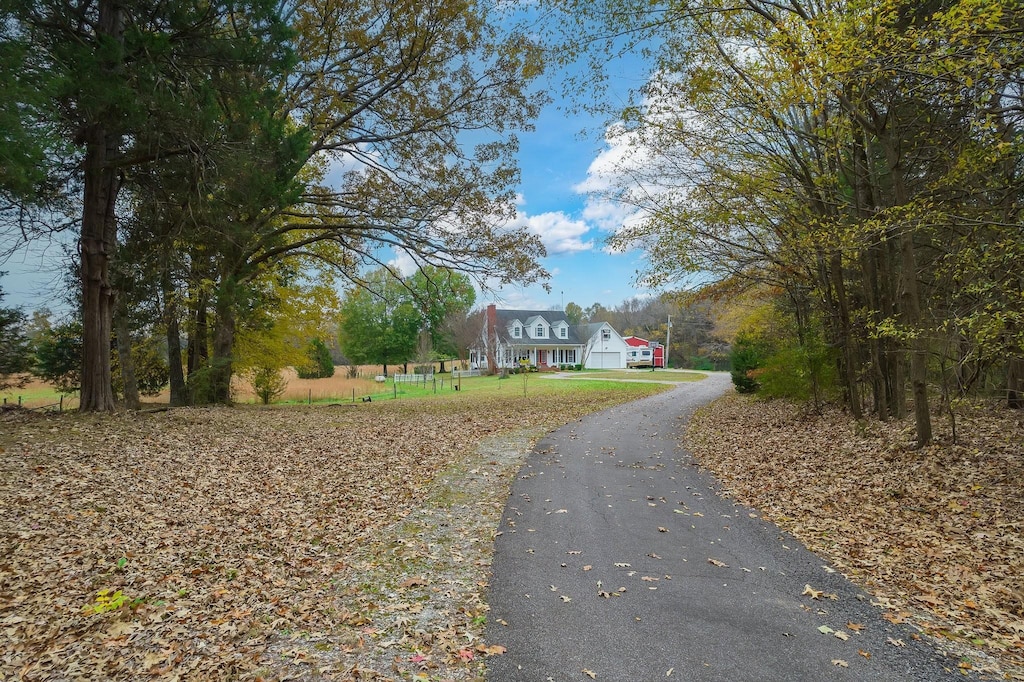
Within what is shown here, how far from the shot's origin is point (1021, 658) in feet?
11.3

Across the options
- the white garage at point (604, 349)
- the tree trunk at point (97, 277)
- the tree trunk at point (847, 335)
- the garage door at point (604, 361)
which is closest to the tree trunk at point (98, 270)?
the tree trunk at point (97, 277)

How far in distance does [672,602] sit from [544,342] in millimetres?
47399

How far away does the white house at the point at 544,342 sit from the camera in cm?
4641

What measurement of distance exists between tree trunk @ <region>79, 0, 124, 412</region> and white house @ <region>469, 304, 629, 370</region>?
34099 mm

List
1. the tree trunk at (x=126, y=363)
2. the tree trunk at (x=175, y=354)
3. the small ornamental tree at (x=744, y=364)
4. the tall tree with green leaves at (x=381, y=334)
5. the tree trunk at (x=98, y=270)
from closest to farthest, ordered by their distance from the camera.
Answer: the tree trunk at (x=98, y=270) → the tree trunk at (x=126, y=363) → the tree trunk at (x=175, y=354) → the small ornamental tree at (x=744, y=364) → the tall tree with green leaves at (x=381, y=334)

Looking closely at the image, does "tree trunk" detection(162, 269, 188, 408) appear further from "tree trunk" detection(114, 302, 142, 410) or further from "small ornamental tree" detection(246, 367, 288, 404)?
"small ornamental tree" detection(246, 367, 288, 404)

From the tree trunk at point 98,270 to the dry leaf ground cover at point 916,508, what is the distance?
1197 cm

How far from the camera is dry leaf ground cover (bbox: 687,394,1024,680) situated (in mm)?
4059

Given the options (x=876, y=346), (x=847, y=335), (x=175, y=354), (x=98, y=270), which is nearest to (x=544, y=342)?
(x=175, y=354)

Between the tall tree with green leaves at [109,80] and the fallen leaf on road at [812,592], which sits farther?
the tall tree with green leaves at [109,80]

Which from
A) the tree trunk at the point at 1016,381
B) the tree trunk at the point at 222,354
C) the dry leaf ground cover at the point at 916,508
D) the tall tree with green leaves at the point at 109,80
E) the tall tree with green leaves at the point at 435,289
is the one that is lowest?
the dry leaf ground cover at the point at 916,508

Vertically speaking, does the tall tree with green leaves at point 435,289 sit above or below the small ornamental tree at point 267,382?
above

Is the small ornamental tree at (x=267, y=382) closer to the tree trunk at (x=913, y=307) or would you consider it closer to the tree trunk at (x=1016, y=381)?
the tree trunk at (x=913, y=307)

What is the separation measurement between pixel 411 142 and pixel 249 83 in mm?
5947
